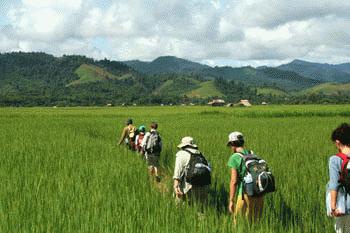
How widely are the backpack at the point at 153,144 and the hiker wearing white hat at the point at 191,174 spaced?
145 inches

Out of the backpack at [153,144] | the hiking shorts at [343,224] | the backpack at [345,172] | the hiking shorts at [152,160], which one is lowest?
the hiking shorts at [152,160]

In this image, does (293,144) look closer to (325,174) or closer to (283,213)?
(325,174)

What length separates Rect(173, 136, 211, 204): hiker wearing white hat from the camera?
6.25m

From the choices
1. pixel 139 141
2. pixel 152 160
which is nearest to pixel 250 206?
pixel 152 160

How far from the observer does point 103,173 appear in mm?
8133

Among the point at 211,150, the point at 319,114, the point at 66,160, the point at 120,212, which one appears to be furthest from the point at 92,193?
the point at 319,114

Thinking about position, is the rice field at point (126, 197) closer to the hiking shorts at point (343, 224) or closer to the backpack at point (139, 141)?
the hiking shorts at point (343, 224)

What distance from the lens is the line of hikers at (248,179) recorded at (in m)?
4.24

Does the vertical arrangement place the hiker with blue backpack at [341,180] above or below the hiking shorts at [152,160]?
above

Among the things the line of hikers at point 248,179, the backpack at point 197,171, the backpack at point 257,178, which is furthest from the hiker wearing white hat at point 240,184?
the backpack at point 197,171

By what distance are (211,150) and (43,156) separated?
4438 millimetres

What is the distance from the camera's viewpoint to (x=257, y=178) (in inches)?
197

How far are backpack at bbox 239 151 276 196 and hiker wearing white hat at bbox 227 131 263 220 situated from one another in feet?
0.48

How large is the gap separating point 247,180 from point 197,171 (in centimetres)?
127
